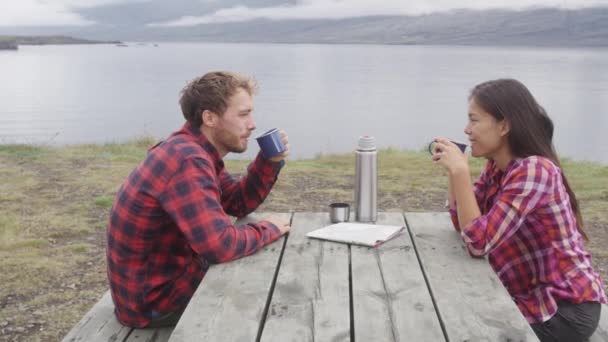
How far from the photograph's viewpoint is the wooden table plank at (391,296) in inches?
70.1

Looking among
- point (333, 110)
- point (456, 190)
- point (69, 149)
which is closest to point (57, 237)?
point (456, 190)

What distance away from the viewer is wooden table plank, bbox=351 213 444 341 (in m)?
1.78

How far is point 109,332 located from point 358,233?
1094 millimetres

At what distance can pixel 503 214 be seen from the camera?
7.68 feet

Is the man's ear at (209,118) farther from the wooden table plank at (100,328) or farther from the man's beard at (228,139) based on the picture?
the wooden table plank at (100,328)

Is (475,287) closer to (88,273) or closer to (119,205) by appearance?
Answer: (119,205)

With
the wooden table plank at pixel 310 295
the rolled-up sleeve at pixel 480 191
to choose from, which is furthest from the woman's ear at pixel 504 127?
the wooden table plank at pixel 310 295

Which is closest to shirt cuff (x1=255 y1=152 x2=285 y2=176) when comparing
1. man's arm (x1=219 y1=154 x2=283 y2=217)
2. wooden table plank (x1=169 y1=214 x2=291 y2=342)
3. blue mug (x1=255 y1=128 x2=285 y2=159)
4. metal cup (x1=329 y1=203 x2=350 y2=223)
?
man's arm (x1=219 y1=154 x2=283 y2=217)

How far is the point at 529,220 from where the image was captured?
97.7 inches

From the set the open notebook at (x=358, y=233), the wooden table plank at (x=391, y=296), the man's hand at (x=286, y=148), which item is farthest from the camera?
the man's hand at (x=286, y=148)

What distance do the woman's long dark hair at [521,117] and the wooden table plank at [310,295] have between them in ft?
2.61

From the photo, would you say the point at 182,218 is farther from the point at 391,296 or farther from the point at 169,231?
the point at 391,296

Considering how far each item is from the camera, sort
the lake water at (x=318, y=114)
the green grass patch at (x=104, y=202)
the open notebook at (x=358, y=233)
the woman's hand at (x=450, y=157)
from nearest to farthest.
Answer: the woman's hand at (x=450, y=157) < the open notebook at (x=358, y=233) < the green grass patch at (x=104, y=202) < the lake water at (x=318, y=114)

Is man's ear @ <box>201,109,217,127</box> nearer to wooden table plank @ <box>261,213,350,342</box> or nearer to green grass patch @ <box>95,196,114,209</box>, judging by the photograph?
wooden table plank @ <box>261,213,350,342</box>
